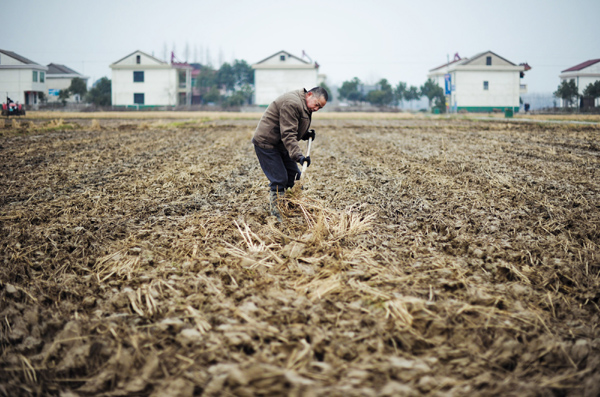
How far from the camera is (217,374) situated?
2.48 m

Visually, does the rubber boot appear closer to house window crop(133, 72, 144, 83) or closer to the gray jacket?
the gray jacket

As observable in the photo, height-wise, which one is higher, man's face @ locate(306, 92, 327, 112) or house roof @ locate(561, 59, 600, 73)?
house roof @ locate(561, 59, 600, 73)

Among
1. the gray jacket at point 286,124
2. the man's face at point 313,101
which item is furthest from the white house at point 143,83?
the man's face at point 313,101

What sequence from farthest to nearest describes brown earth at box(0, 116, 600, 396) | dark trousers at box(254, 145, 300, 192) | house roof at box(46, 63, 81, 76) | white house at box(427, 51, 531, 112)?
house roof at box(46, 63, 81, 76), white house at box(427, 51, 531, 112), dark trousers at box(254, 145, 300, 192), brown earth at box(0, 116, 600, 396)

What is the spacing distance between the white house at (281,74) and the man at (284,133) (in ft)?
179

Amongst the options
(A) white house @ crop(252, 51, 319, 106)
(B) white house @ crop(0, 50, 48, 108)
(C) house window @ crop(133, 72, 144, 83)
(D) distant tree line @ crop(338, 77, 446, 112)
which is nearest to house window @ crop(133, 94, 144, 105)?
(C) house window @ crop(133, 72, 144, 83)

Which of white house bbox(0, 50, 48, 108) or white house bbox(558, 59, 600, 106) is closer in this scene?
white house bbox(0, 50, 48, 108)

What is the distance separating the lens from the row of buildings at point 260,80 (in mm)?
57281

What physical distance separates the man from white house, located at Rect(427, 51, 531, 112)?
5970 cm

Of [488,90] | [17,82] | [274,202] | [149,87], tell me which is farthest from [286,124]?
[17,82]

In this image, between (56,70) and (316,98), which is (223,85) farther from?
(316,98)

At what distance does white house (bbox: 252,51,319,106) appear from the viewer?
58938 mm

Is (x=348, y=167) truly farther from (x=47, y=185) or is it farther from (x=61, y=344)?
(x=61, y=344)

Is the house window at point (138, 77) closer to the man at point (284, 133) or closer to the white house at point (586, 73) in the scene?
the man at point (284, 133)
